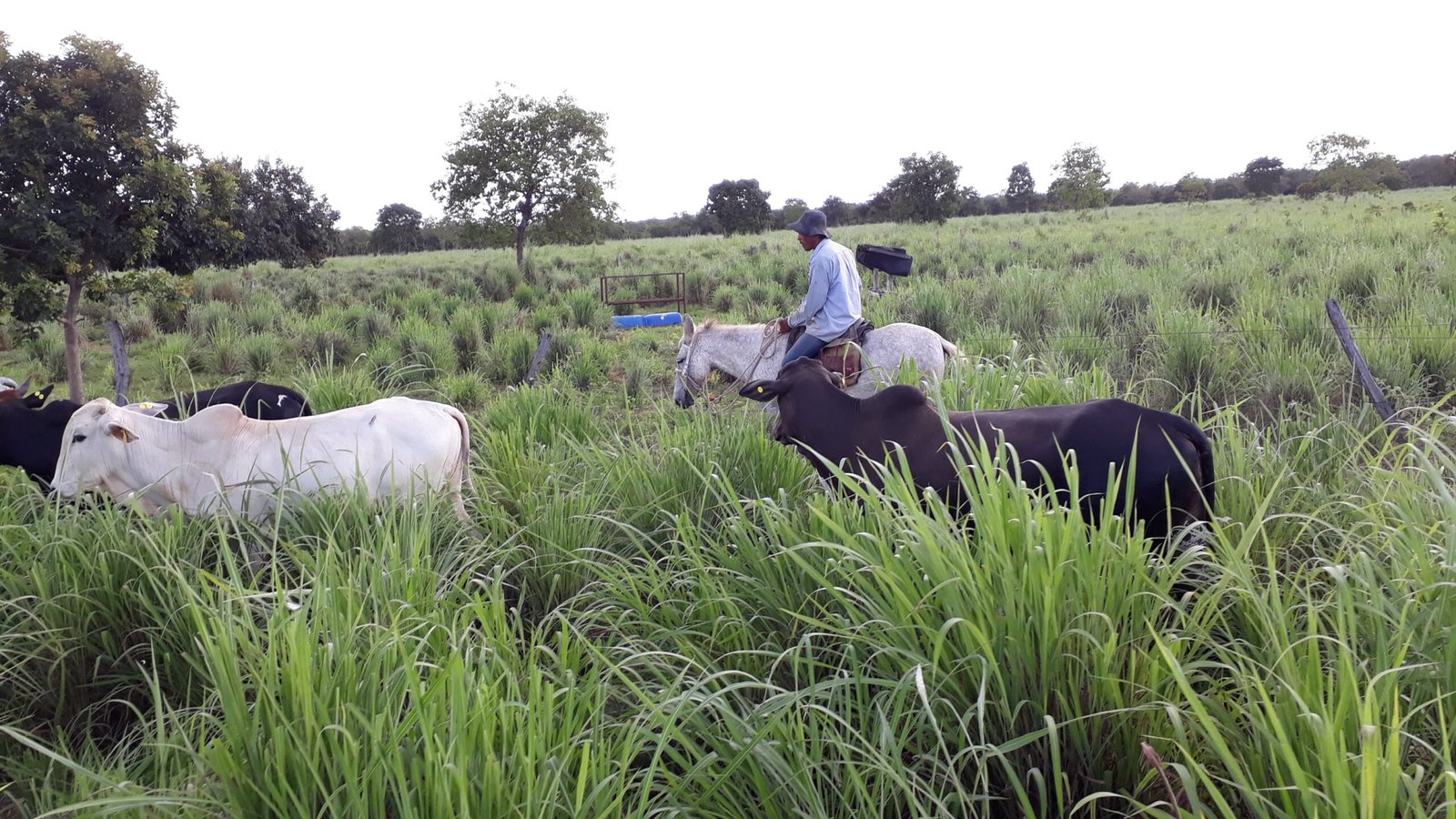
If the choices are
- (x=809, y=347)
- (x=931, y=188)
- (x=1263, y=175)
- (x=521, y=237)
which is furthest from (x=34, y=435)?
(x=1263, y=175)

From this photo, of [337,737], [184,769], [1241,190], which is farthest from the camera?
[1241,190]

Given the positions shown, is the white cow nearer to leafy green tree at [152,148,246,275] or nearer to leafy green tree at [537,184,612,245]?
leafy green tree at [152,148,246,275]

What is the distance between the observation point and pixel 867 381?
6.93 meters

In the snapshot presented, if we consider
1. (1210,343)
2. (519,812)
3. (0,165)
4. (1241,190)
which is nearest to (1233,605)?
(519,812)

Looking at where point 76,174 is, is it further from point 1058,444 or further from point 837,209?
point 837,209

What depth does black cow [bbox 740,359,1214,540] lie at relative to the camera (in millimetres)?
3492

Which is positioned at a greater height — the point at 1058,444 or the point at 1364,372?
the point at 1058,444

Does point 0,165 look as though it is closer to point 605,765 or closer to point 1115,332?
point 605,765

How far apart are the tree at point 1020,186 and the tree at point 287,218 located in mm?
55932

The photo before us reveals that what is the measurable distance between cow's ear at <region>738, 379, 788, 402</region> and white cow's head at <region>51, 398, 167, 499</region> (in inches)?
126

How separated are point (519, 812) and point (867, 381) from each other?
17.6ft

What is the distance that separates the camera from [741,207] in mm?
53656

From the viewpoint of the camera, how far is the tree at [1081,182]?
169 feet

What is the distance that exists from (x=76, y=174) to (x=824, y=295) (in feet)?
26.9
